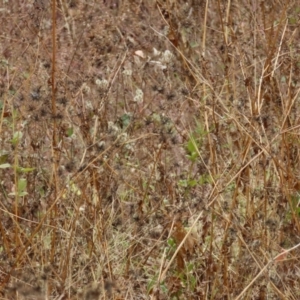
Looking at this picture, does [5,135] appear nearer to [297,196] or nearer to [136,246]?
[136,246]

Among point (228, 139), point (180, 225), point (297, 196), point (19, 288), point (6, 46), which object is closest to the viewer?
point (19, 288)

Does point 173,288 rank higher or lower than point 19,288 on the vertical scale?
lower

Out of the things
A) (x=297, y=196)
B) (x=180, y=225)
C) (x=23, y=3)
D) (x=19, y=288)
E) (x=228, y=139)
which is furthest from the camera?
(x=23, y=3)

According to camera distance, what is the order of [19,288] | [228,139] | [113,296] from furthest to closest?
1. [228,139]
2. [113,296]
3. [19,288]

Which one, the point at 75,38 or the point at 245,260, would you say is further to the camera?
the point at 75,38

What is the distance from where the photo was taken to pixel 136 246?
2625 millimetres

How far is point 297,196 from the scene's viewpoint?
2.68 metres

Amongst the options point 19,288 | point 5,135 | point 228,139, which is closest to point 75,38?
point 5,135

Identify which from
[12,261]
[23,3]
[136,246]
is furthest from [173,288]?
[23,3]

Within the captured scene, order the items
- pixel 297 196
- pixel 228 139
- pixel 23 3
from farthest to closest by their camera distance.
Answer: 1. pixel 23 3
2. pixel 228 139
3. pixel 297 196

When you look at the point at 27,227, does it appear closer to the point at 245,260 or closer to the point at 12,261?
the point at 12,261

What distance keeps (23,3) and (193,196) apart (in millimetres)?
2887

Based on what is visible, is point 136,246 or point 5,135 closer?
point 136,246

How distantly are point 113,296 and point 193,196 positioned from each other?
394 mm
